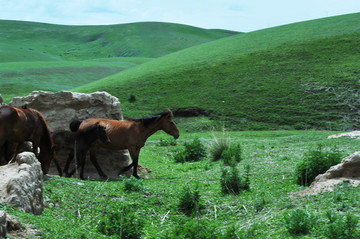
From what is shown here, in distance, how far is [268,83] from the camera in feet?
138

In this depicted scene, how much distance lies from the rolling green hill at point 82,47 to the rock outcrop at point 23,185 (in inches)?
2288

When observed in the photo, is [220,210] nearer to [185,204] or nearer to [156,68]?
[185,204]

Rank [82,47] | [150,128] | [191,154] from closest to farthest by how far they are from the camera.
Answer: [150,128] → [191,154] → [82,47]

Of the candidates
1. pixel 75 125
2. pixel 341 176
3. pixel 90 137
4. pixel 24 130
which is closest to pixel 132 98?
pixel 75 125

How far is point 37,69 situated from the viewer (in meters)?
70.4

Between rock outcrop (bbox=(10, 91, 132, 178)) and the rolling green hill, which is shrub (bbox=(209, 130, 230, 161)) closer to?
rock outcrop (bbox=(10, 91, 132, 178))

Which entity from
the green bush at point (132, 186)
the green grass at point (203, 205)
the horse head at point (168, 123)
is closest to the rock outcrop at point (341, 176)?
the green grass at point (203, 205)

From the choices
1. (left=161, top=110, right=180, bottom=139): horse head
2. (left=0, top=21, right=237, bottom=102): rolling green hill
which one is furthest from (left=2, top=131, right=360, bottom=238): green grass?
(left=0, top=21, right=237, bottom=102): rolling green hill

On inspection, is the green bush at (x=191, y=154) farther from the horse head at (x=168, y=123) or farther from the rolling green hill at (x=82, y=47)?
A: the rolling green hill at (x=82, y=47)

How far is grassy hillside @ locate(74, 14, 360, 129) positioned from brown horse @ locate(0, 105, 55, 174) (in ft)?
78.0

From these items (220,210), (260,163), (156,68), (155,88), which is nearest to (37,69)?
(156,68)

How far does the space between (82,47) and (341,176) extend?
12970cm

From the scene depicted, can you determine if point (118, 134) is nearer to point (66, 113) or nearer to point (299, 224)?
point (66, 113)

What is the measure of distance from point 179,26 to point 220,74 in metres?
103
